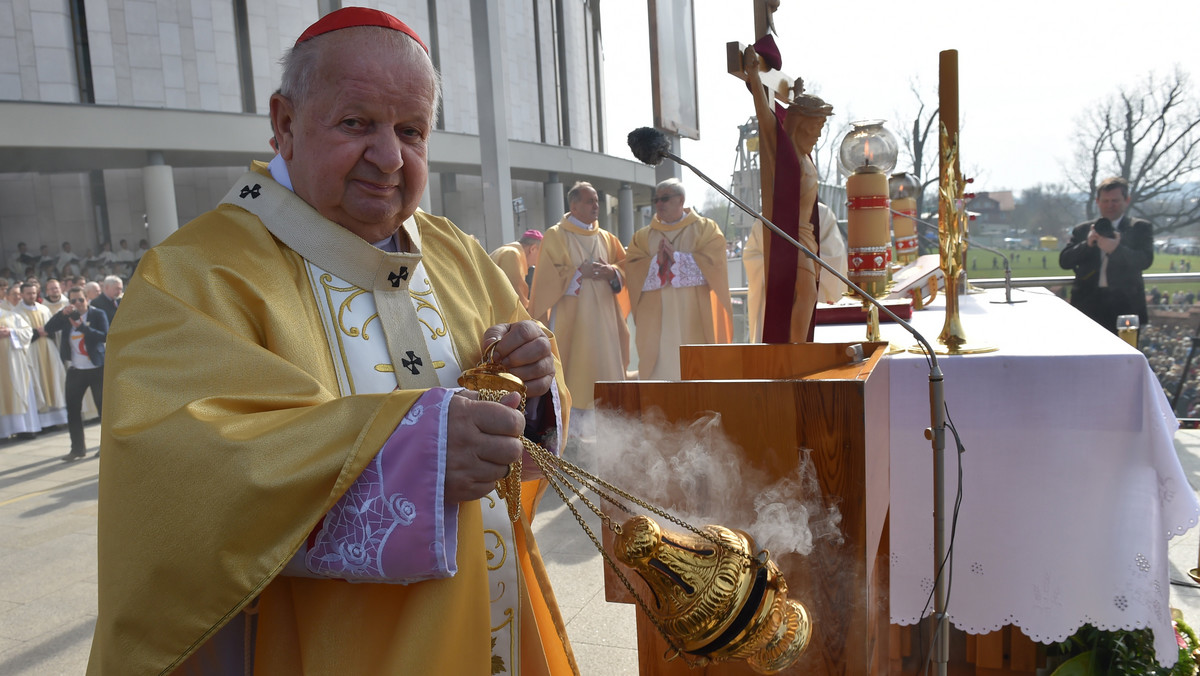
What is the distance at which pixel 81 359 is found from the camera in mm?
8320

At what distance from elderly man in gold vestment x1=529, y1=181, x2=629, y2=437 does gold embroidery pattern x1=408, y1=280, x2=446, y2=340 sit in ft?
16.7

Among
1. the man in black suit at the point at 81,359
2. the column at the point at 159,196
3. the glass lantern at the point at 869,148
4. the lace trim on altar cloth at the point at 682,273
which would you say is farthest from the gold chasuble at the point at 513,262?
the column at the point at 159,196

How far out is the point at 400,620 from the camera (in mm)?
1353

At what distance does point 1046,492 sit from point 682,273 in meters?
4.75

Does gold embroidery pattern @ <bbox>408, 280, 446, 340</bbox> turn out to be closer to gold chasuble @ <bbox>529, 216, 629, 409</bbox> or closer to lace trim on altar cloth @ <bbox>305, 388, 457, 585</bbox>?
lace trim on altar cloth @ <bbox>305, 388, 457, 585</bbox>

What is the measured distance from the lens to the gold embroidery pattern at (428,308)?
1.68m

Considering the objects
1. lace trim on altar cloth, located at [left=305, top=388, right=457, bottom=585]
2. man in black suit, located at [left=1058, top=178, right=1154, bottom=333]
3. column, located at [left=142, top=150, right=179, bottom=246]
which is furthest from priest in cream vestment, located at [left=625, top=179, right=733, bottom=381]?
column, located at [left=142, top=150, right=179, bottom=246]

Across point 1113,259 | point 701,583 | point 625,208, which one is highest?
point 625,208

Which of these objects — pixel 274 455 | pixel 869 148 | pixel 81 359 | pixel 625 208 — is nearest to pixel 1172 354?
pixel 869 148

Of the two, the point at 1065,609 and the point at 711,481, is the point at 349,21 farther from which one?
the point at 1065,609

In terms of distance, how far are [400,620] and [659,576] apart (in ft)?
1.47

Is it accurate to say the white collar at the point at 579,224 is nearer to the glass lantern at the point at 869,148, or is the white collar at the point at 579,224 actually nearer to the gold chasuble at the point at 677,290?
the gold chasuble at the point at 677,290

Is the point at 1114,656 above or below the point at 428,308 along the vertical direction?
below

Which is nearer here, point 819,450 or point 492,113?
point 819,450
